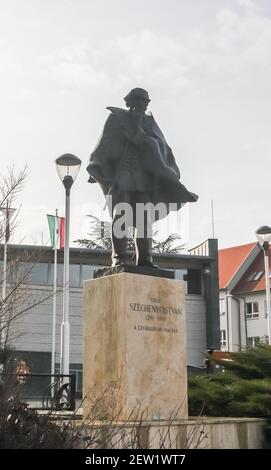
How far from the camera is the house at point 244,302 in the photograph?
173 ft

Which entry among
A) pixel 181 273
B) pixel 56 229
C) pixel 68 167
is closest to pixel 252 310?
pixel 181 273

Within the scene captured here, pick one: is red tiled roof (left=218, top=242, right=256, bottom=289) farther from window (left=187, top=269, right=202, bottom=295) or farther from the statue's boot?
the statue's boot

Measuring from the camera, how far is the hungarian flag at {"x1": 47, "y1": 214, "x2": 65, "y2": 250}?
22.7 m

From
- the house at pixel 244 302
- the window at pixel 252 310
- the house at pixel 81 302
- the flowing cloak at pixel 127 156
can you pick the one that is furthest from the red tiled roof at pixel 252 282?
the flowing cloak at pixel 127 156

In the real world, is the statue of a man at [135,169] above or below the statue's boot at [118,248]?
above

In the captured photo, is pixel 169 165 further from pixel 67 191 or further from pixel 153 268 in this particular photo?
pixel 67 191

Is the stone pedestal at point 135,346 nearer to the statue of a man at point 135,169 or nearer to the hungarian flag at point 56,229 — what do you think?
the statue of a man at point 135,169

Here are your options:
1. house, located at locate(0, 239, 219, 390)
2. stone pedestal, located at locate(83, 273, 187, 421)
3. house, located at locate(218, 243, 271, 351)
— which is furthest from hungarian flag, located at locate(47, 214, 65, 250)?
house, located at locate(218, 243, 271, 351)

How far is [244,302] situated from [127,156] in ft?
153

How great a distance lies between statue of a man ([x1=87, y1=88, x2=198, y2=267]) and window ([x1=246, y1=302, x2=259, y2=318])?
148 feet

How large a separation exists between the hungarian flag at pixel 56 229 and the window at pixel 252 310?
32684 millimetres

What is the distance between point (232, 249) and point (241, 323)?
32.5 ft

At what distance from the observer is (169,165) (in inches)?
389

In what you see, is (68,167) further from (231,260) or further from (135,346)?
(231,260)
